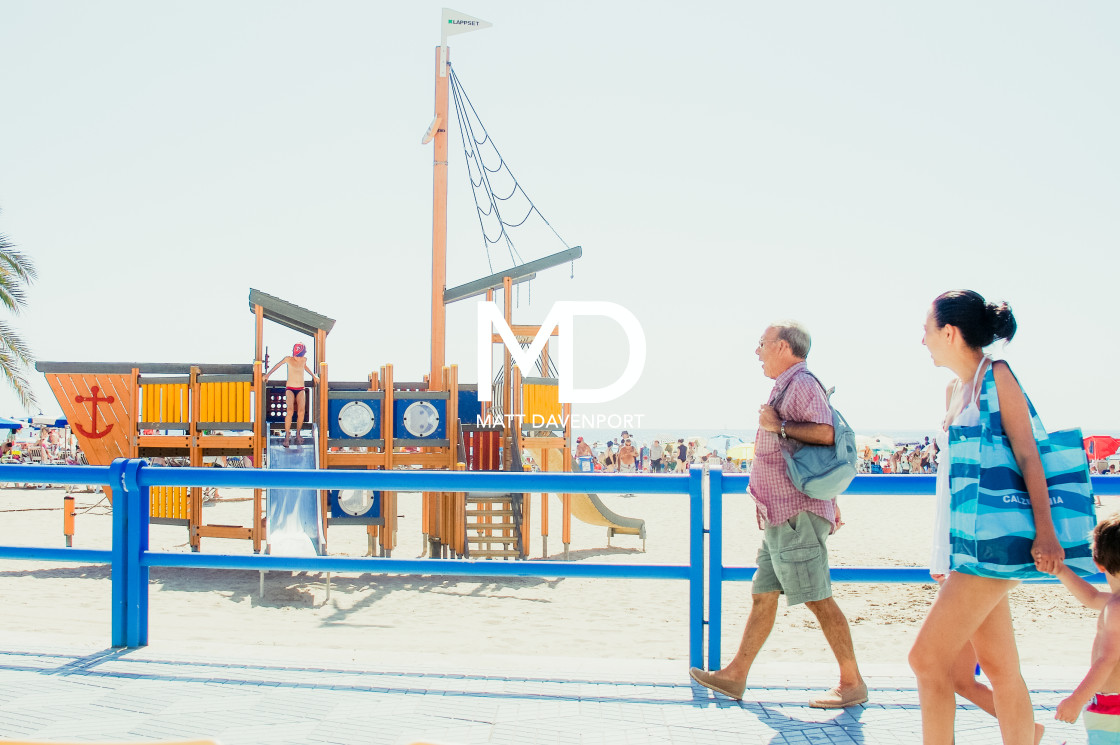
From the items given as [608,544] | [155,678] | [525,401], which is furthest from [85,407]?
[155,678]

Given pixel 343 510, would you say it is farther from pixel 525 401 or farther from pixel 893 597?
pixel 893 597

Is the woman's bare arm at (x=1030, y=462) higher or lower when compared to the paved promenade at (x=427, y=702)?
higher

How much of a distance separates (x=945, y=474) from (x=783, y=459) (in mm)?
872

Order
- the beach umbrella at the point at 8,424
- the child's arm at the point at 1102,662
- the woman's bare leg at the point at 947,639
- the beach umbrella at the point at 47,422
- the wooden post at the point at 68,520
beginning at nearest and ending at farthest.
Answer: the child's arm at the point at 1102,662, the woman's bare leg at the point at 947,639, the wooden post at the point at 68,520, the beach umbrella at the point at 8,424, the beach umbrella at the point at 47,422

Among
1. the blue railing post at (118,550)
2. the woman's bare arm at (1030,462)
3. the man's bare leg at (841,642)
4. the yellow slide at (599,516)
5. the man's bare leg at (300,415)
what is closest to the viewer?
the woman's bare arm at (1030,462)

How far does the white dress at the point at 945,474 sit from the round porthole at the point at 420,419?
9.92m

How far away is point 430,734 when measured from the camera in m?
3.09

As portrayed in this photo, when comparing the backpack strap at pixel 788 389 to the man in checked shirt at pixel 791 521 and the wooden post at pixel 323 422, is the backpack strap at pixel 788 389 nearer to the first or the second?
the man in checked shirt at pixel 791 521

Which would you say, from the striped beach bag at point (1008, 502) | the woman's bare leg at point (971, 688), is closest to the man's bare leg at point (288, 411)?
the woman's bare leg at point (971, 688)

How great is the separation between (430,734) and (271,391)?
9501 mm

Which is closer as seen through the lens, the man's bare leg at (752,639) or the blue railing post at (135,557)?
the man's bare leg at (752,639)

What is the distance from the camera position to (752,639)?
11.8 feet

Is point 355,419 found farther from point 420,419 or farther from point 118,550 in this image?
point 118,550

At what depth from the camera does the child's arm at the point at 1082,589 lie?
93.9 inches
